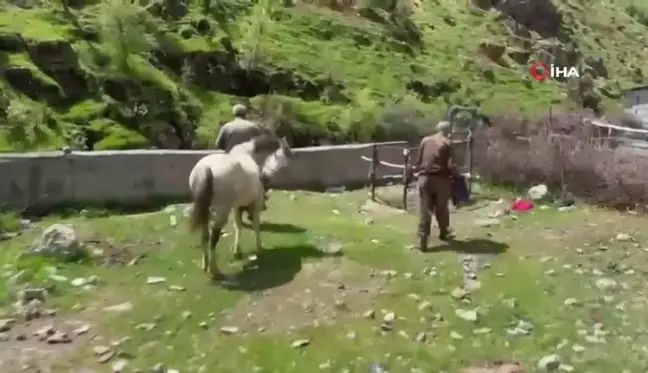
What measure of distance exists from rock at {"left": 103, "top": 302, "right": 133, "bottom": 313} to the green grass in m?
0.08

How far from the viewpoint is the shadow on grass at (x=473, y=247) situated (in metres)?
9.32

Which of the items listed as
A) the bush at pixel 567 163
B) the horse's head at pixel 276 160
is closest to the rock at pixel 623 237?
the bush at pixel 567 163

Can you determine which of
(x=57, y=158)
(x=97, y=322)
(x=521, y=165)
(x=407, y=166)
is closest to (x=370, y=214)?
(x=407, y=166)

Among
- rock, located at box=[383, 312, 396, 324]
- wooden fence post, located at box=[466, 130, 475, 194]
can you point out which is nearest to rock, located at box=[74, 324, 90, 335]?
rock, located at box=[383, 312, 396, 324]

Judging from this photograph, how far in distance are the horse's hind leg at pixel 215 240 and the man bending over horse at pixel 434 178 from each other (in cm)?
270

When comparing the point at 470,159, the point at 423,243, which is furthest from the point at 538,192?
the point at 423,243

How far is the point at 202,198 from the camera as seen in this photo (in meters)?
7.93

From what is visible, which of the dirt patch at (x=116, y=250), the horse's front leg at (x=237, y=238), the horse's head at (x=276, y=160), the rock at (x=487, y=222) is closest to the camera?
→ the dirt patch at (x=116, y=250)

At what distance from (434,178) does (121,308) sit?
4.24 m

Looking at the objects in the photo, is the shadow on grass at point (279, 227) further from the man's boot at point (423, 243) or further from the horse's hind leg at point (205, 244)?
the horse's hind leg at point (205, 244)

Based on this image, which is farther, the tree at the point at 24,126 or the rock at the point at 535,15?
the rock at the point at 535,15

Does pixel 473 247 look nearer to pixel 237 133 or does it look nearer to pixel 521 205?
pixel 521 205

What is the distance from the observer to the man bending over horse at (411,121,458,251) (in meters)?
9.30

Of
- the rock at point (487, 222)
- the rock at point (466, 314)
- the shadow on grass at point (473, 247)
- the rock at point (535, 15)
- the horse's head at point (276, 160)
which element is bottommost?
the rock at point (466, 314)
